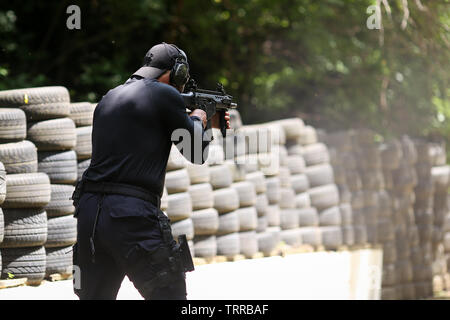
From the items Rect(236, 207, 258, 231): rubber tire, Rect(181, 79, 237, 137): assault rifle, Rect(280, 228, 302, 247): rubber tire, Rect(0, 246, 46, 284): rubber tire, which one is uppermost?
Rect(181, 79, 237, 137): assault rifle

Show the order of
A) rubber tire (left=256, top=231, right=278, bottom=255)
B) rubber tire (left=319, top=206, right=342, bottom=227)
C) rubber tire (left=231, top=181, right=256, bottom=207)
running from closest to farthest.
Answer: rubber tire (left=231, top=181, right=256, bottom=207) → rubber tire (left=256, top=231, right=278, bottom=255) → rubber tire (left=319, top=206, right=342, bottom=227)

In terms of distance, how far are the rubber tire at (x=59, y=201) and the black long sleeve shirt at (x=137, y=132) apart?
107 inches

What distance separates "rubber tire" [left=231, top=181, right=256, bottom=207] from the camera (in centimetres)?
870

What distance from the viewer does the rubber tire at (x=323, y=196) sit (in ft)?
33.5

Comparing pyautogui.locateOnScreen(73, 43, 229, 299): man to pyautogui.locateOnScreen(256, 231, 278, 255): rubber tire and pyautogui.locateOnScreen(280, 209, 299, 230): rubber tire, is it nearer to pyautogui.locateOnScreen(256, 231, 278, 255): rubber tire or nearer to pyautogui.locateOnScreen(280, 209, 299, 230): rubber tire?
pyautogui.locateOnScreen(256, 231, 278, 255): rubber tire

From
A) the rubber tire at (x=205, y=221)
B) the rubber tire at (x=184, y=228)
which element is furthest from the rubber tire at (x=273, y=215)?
the rubber tire at (x=184, y=228)

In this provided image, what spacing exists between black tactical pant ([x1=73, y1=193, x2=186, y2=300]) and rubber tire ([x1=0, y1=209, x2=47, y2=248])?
2.46 m

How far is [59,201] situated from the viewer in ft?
21.4

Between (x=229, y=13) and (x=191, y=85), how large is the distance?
26.7ft

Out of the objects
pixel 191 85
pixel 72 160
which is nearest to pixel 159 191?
pixel 191 85

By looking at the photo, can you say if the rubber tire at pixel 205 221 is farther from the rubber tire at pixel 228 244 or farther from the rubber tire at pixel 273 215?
the rubber tire at pixel 273 215

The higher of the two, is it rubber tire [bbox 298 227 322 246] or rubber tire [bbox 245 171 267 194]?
rubber tire [bbox 245 171 267 194]

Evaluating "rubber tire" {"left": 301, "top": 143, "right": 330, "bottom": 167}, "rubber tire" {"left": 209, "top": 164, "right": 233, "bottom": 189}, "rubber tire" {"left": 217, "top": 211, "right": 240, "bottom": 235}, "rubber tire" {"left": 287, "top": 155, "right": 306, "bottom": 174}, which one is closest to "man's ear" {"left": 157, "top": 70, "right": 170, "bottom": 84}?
"rubber tire" {"left": 209, "top": 164, "right": 233, "bottom": 189}

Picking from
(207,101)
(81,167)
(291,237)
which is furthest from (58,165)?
(291,237)
